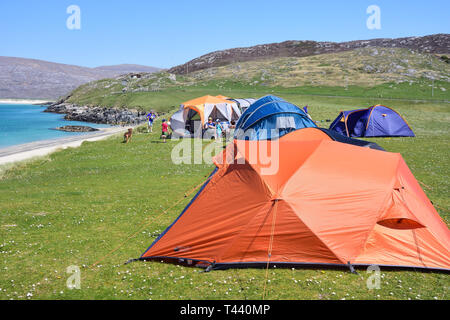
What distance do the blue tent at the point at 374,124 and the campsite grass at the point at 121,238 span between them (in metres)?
5.05

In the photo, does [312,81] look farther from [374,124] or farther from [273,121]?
[273,121]

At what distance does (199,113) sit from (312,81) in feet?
201

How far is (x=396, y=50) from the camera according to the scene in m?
112

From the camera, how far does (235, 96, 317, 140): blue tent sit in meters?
22.7

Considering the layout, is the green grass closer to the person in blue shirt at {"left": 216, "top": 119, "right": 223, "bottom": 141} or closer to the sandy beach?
the sandy beach

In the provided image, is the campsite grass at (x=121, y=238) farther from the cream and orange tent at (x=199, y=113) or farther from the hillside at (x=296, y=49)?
the hillside at (x=296, y=49)

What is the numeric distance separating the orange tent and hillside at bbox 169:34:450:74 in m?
164

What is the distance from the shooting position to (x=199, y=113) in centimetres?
3078

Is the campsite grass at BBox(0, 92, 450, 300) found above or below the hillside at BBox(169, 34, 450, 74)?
below

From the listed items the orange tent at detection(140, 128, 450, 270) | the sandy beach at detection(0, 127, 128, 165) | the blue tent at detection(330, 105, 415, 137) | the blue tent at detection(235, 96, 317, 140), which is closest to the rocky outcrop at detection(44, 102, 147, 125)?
the sandy beach at detection(0, 127, 128, 165)

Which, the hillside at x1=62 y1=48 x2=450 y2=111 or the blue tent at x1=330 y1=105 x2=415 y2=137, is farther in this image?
the hillside at x1=62 y1=48 x2=450 y2=111
